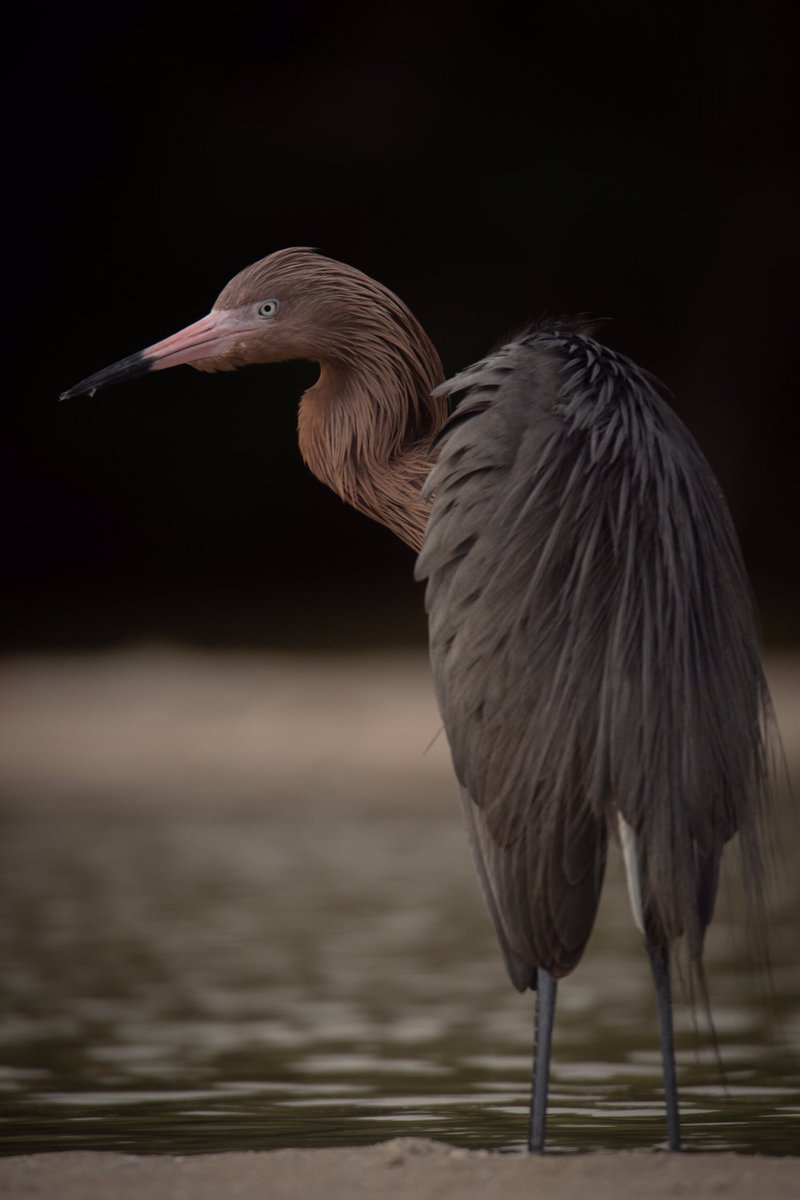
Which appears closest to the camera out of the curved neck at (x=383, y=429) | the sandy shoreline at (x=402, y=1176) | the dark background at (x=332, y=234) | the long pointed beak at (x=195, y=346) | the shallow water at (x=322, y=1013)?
the sandy shoreline at (x=402, y=1176)

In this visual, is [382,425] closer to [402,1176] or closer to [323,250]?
[402,1176]

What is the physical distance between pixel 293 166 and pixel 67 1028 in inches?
403

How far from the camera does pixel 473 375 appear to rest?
3285mm

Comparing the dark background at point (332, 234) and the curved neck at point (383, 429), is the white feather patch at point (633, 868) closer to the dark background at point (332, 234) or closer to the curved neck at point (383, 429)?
the curved neck at point (383, 429)

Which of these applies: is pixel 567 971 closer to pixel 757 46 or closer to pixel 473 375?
pixel 473 375

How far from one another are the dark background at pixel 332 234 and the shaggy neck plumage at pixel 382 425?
10.2 m

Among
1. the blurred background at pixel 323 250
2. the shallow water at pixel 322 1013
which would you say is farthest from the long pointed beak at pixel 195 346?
the blurred background at pixel 323 250

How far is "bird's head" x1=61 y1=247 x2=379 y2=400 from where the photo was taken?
3.79 m

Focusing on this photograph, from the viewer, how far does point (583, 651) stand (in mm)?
3094

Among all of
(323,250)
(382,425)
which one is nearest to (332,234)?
(323,250)

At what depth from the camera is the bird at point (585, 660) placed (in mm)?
3070

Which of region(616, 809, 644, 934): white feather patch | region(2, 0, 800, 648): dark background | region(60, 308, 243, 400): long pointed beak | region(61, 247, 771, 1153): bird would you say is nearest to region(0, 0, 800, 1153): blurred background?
region(2, 0, 800, 648): dark background

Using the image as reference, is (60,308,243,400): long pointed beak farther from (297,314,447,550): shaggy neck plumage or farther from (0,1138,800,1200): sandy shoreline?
(0,1138,800,1200): sandy shoreline

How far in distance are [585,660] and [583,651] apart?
0.5 inches
